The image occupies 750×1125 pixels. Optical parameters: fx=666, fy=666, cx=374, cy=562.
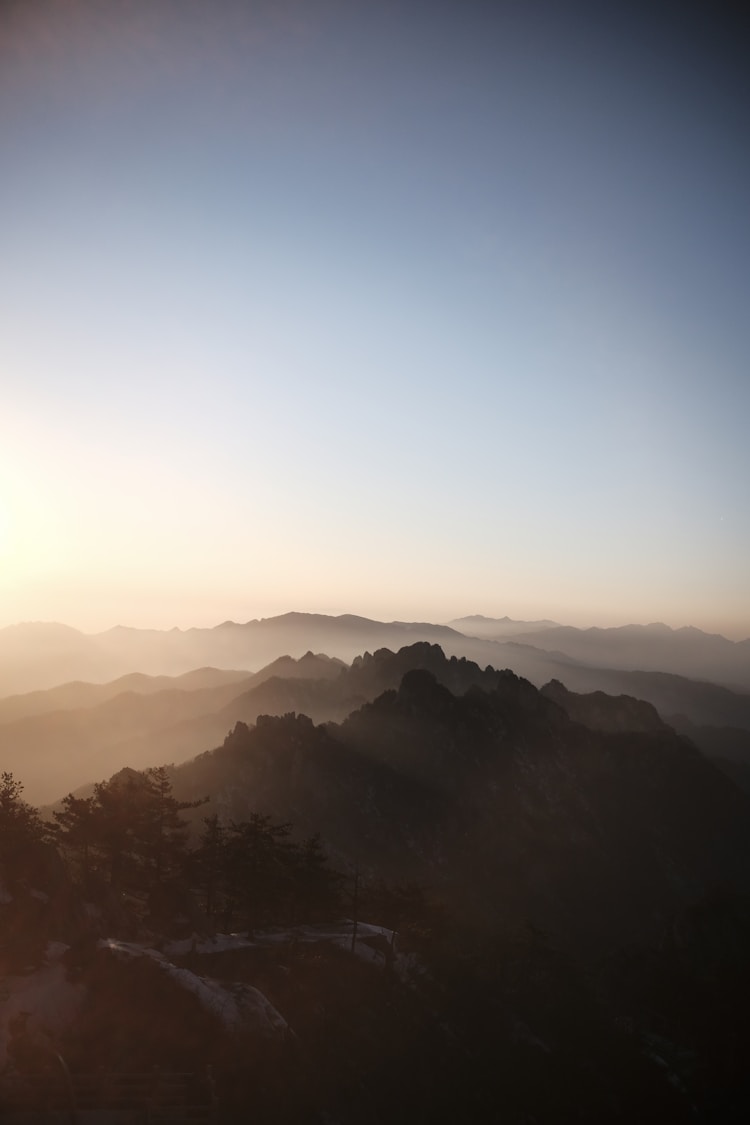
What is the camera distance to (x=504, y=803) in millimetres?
165500

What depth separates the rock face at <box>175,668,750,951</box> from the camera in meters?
140

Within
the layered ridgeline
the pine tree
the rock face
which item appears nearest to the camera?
the layered ridgeline

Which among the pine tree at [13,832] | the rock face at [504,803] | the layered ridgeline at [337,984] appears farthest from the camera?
the rock face at [504,803]

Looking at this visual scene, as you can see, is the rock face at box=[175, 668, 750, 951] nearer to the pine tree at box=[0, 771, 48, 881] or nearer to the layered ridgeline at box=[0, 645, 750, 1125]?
the layered ridgeline at box=[0, 645, 750, 1125]

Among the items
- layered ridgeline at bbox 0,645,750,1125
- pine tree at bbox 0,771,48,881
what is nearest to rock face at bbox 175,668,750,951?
layered ridgeline at bbox 0,645,750,1125

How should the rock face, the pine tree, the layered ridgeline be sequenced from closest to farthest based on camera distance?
1. the layered ridgeline
2. the pine tree
3. the rock face

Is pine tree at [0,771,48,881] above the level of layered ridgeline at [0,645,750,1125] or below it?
above

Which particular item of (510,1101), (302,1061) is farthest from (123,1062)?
(510,1101)

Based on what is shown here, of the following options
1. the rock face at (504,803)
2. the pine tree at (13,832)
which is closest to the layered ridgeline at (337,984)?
the pine tree at (13,832)

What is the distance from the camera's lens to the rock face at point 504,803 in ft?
461

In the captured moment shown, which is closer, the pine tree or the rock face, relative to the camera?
the pine tree

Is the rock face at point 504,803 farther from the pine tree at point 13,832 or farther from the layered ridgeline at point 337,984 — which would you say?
the pine tree at point 13,832

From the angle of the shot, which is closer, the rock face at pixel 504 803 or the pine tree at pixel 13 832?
the pine tree at pixel 13 832

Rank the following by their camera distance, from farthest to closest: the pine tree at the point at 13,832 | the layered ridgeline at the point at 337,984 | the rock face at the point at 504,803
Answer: the rock face at the point at 504,803 → the pine tree at the point at 13,832 → the layered ridgeline at the point at 337,984
